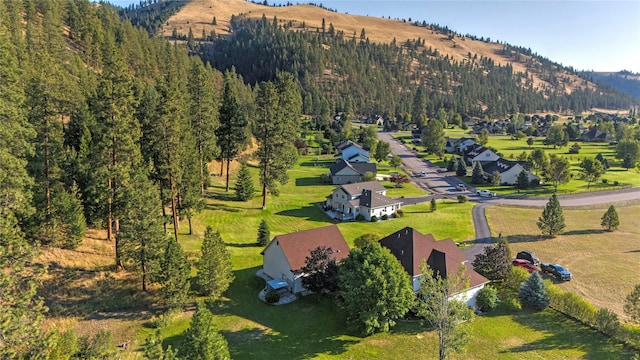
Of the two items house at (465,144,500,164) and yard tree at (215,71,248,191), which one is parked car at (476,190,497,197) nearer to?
house at (465,144,500,164)

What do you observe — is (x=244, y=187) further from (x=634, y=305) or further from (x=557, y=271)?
(x=634, y=305)

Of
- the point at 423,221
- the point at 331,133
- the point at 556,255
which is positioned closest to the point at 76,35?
the point at 331,133

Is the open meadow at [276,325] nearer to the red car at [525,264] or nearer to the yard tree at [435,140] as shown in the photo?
the red car at [525,264]

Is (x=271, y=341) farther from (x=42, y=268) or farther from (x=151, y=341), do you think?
(x=42, y=268)

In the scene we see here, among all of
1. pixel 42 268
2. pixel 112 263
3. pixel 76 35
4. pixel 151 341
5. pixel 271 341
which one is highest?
pixel 76 35

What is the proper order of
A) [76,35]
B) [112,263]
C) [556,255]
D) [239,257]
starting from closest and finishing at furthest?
[112,263], [239,257], [556,255], [76,35]

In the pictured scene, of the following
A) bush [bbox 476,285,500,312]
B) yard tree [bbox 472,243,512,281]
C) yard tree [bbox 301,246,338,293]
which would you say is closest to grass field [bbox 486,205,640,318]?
yard tree [bbox 472,243,512,281]

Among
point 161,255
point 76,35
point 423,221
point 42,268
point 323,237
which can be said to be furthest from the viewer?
point 76,35

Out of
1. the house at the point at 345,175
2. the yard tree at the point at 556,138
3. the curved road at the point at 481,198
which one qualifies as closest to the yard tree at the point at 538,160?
the curved road at the point at 481,198

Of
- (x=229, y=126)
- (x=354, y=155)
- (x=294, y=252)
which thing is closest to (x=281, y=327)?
(x=294, y=252)
